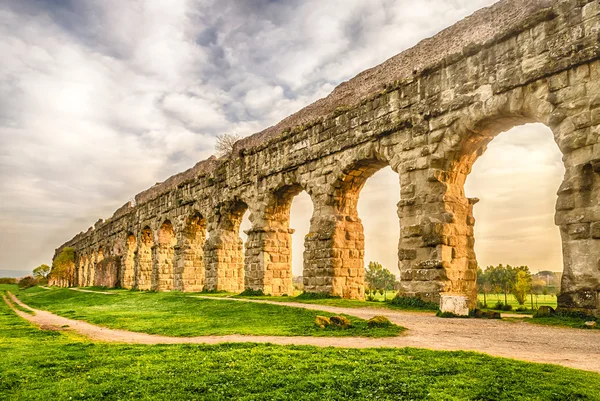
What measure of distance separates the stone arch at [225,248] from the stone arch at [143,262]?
10.5m

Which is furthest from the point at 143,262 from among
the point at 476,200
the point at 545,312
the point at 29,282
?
the point at 29,282

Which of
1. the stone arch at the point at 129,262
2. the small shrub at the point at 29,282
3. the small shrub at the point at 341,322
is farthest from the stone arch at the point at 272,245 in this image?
the small shrub at the point at 29,282

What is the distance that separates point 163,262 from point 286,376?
80.6 feet

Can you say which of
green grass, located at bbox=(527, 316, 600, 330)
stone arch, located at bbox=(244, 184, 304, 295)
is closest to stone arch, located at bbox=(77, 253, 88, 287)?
stone arch, located at bbox=(244, 184, 304, 295)

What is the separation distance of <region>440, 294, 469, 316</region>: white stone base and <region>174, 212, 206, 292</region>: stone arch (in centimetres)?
1669

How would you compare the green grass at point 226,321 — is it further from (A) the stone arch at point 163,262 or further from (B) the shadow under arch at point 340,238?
(A) the stone arch at point 163,262

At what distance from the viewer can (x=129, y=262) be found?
3516 cm

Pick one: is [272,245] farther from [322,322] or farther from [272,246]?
[322,322]

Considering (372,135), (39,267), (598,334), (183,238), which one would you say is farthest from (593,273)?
(39,267)

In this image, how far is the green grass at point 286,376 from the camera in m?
4.50

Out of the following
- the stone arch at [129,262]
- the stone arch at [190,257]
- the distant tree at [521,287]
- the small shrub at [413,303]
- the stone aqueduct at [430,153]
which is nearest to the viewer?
the stone aqueduct at [430,153]

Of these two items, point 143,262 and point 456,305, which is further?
point 143,262

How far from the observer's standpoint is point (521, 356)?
582cm

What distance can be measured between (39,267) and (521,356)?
7913cm
